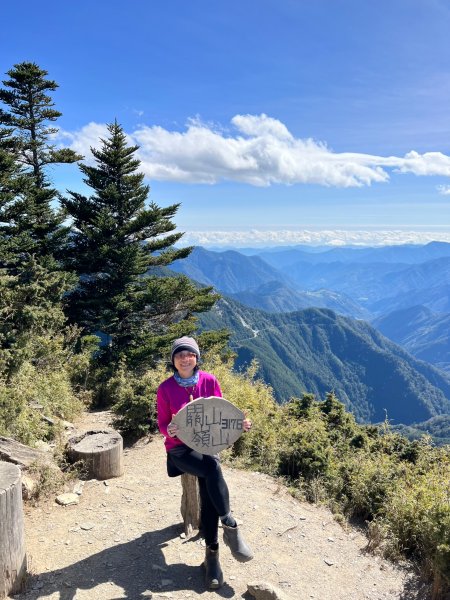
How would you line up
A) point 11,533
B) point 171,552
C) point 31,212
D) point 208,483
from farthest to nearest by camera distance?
point 31,212
point 171,552
point 208,483
point 11,533

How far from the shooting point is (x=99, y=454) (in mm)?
6637

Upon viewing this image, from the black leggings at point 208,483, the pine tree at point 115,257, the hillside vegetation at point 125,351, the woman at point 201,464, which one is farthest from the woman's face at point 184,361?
the pine tree at point 115,257

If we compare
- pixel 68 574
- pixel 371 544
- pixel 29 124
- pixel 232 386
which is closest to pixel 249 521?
pixel 371 544

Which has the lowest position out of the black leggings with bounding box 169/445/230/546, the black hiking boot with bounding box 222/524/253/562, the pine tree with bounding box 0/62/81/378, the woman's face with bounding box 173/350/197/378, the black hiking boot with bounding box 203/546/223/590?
the black hiking boot with bounding box 203/546/223/590

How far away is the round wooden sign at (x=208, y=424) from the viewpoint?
13.1ft

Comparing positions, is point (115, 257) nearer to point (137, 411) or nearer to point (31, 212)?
point (31, 212)

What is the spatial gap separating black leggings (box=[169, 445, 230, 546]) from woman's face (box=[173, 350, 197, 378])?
30.9 inches

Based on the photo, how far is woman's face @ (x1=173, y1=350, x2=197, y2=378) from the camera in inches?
163

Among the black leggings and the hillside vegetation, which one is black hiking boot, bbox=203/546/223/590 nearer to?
the black leggings

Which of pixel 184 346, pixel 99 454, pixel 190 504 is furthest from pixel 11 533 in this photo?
pixel 99 454

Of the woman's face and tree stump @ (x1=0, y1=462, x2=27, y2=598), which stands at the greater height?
the woman's face

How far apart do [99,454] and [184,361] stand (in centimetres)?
356

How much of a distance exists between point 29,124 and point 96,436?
16.4 metres

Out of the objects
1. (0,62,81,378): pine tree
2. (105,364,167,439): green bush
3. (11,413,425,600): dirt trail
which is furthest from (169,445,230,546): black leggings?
(0,62,81,378): pine tree
